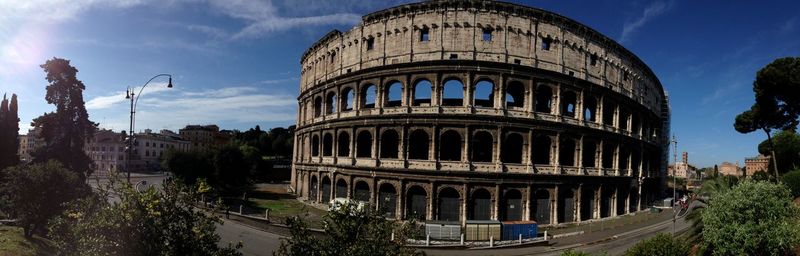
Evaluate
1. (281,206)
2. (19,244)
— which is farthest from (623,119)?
(19,244)

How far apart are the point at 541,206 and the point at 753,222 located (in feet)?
55.7

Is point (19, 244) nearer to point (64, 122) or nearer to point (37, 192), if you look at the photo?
point (37, 192)

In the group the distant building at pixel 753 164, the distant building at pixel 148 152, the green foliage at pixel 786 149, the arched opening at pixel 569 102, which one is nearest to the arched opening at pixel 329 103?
the arched opening at pixel 569 102

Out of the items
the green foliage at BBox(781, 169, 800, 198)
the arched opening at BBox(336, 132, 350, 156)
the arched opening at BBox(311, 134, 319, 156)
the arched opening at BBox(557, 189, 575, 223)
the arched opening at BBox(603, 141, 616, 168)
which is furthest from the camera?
the arched opening at BBox(311, 134, 319, 156)

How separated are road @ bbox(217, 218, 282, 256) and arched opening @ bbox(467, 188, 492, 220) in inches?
577

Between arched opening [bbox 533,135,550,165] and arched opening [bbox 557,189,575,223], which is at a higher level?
arched opening [bbox 533,135,550,165]

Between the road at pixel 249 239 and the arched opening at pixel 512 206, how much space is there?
56.1 ft

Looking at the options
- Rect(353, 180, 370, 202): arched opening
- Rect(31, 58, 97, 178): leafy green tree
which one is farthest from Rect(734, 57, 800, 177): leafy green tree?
Rect(31, 58, 97, 178): leafy green tree

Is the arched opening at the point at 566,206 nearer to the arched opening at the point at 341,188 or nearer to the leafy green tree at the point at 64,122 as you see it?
the arched opening at the point at 341,188

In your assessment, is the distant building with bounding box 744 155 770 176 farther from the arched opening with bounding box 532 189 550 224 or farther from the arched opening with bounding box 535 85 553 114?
the arched opening with bounding box 532 189 550 224

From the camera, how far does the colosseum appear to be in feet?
101

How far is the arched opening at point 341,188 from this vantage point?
36.2m

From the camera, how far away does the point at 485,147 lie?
3269 cm

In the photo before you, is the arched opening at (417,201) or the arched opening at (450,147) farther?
the arched opening at (450,147)
